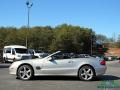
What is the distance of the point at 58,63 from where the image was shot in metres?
15.3

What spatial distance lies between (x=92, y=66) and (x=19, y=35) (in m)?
78.7

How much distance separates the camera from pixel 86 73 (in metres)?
15.3

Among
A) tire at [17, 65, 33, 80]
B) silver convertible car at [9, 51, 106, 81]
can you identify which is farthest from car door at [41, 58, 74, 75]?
tire at [17, 65, 33, 80]

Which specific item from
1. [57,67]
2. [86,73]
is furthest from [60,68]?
[86,73]

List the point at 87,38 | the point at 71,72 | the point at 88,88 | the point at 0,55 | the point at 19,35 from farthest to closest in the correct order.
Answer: the point at 87,38
the point at 19,35
the point at 0,55
the point at 71,72
the point at 88,88

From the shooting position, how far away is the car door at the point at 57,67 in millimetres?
15305

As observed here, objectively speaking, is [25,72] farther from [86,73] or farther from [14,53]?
[14,53]

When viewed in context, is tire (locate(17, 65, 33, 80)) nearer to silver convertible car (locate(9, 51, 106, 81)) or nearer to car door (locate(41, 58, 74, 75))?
silver convertible car (locate(9, 51, 106, 81))

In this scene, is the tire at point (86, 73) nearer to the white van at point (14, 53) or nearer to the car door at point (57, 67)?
the car door at point (57, 67)

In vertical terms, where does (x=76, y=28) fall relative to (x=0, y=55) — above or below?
above

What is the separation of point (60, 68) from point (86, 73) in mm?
1136

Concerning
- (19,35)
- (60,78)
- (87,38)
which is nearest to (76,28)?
(87,38)

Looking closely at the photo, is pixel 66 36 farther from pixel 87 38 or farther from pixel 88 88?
pixel 88 88

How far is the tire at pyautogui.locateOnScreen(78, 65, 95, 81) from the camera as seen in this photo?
1528cm
